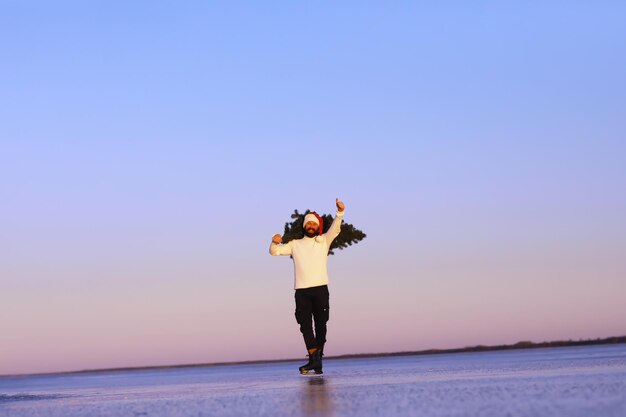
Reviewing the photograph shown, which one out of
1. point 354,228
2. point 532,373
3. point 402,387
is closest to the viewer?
point 402,387

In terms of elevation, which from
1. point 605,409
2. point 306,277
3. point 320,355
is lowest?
point 605,409

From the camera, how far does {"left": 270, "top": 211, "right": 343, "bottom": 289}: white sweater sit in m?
17.6

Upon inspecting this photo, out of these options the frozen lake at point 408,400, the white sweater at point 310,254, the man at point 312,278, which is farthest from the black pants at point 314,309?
the frozen lake at point 408,400

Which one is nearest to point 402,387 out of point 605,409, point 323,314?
point 605,409

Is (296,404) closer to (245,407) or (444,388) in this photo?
(245,407)

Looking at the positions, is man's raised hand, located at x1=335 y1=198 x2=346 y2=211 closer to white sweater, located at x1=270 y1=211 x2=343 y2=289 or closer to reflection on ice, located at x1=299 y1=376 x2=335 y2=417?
white sweater, located at x1=270 y1=211 x2=343 y2=289

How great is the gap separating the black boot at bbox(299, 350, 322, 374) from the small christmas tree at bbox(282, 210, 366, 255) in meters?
1.84

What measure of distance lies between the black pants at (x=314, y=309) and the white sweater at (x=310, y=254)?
12 centimetres

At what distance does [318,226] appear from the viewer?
1788cm

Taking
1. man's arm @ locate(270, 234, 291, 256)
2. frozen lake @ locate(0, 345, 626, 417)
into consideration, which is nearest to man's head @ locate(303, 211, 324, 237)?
man's arm @ locate(270, 234, 291, 256)

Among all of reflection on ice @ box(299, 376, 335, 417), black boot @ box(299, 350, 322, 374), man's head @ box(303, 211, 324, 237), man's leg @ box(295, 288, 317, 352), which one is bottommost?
reflection on ice @ box(299, 376, 335, 417)

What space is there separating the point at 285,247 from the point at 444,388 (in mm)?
6464

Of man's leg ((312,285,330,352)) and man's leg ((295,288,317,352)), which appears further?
man's leg ((312,285,330,352))

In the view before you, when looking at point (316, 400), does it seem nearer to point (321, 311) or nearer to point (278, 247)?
point (321, 311)
